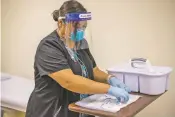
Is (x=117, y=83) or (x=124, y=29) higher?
(x=124, y=29)

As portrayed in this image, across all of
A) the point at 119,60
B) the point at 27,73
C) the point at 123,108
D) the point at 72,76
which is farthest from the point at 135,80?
the point at 27,73

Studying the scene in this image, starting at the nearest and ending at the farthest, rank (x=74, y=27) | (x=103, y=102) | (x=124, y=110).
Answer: (x=124, y=110), (x=103, y=102), (x=74, y=27)

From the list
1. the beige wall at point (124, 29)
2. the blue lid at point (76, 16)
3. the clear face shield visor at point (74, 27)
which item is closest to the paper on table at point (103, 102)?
the clear face shield visor at point (74, 27)

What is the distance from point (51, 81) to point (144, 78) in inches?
22.1

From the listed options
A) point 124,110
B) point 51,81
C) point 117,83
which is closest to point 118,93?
point 124,110

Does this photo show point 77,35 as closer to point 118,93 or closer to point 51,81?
point 51,81

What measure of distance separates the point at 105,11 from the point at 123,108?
1.16 metres

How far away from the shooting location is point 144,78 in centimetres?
161

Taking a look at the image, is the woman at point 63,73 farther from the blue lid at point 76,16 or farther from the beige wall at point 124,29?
the beige wall at point 124,29

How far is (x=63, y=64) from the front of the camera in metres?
1.46

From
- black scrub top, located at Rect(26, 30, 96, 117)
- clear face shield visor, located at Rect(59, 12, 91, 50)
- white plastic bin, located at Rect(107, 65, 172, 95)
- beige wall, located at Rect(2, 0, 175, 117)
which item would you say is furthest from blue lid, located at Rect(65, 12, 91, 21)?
beige wall, located at Rect(2, 0, 175, 117)

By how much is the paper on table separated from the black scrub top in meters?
0.12

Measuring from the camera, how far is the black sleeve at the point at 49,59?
1.46m

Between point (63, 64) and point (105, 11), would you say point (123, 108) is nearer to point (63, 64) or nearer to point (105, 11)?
point (63, 64)
